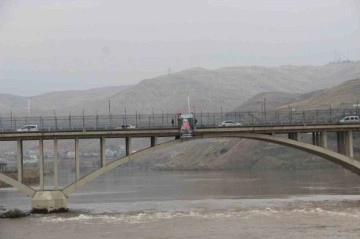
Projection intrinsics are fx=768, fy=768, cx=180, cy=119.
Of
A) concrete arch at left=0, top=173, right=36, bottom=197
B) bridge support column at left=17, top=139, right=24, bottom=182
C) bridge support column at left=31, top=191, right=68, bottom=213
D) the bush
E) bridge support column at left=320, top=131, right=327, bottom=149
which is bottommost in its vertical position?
the bush

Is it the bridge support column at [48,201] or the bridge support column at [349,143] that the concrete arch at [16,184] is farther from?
the bridge support column at [349,143]

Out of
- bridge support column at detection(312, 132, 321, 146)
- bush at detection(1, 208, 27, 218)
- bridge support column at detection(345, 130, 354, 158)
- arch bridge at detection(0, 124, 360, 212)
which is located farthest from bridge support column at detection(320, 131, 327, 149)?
bush at detection(1, 208, 27, 218)

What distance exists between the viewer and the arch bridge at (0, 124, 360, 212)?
64.6m

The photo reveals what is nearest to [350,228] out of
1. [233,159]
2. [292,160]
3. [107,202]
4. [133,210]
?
[133,210]

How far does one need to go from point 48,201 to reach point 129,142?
357 inches

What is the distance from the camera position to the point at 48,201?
6462 cm

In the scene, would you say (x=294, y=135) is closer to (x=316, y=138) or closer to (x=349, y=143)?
(x=316, y=138)

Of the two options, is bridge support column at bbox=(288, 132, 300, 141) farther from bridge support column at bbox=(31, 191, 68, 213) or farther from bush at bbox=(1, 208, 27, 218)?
bush at bbox=(1, 208, 27, 218)

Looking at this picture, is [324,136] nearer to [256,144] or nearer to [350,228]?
[350,228]

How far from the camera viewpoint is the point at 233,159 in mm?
179750

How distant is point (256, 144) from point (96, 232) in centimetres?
12962

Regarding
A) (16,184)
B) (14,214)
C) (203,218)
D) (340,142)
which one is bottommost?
(203,218)

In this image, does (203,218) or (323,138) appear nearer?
(203,218)

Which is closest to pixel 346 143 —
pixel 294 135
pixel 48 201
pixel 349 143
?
pixel 349 143
